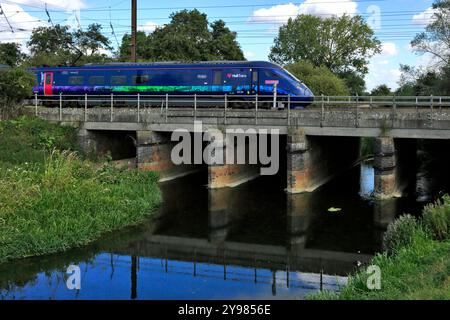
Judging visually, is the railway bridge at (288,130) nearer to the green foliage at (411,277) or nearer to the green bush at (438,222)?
the green bush at (438,222)

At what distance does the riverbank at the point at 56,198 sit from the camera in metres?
13.4

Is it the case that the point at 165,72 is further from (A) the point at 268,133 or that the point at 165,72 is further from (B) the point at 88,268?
(B) the point at 88,268

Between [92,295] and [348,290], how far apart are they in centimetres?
510

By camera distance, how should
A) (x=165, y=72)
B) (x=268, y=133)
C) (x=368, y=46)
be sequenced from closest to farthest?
1. (x=268, y=133)
2. (x=165, y=72)
3. (x=368, y=46)

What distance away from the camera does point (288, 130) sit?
69.2ft

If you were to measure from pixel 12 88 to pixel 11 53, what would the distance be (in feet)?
144

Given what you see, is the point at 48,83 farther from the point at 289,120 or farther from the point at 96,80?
the point at 289,120

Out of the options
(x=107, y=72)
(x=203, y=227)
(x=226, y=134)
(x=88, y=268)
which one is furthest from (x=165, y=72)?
(x=88, y=268)

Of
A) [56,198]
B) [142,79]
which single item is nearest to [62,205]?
[56,198]

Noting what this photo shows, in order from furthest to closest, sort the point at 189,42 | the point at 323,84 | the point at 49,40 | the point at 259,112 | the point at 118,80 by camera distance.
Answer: the point at 49,40 < the point at 189,42 < the point at 323,84 < the point at 118,80 < the point at 259,112

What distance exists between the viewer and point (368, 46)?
2559 inches

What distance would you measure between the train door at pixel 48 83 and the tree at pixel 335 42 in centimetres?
3991

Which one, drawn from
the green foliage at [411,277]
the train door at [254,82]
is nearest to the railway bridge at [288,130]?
the train door at [254,82]

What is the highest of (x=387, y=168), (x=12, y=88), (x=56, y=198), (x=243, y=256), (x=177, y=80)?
(x=177, y=80)
